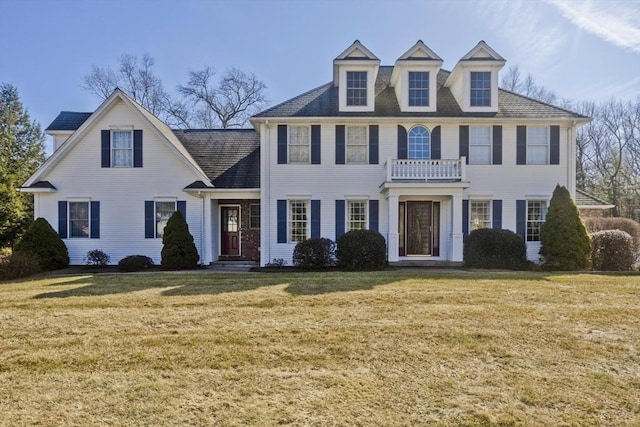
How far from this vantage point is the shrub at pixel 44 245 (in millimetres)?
14117

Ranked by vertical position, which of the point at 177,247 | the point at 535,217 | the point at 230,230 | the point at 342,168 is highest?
the point at 342,168

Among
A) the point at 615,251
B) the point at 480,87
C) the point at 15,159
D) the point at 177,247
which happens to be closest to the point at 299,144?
the point at 177,247

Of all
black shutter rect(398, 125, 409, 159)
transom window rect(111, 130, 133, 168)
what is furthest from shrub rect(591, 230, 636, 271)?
transom window rect(111, 130, 133, 168)

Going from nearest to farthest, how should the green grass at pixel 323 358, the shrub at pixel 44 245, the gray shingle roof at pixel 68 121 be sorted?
the green grass at pixel 323 358, the shrub at pixel 44 245, the gray shingle roof at pixel 68 121

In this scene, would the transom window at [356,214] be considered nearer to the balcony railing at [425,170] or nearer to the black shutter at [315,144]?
the balcony railing at [425,170]

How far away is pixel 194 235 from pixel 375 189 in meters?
7.94

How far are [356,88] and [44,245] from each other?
14052mm

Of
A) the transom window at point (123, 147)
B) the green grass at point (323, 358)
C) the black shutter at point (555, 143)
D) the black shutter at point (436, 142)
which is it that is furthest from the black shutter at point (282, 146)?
the black shutter at point (555, 143)

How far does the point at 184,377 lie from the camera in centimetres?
431

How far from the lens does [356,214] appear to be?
51.2 feet

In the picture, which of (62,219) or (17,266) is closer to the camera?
(17,266)

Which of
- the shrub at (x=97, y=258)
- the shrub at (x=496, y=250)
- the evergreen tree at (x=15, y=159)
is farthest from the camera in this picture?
the evergreen tree at (x=15, y=159)

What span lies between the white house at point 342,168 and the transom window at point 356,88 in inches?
1.7

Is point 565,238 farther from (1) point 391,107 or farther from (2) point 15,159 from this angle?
(2) point 15,159
